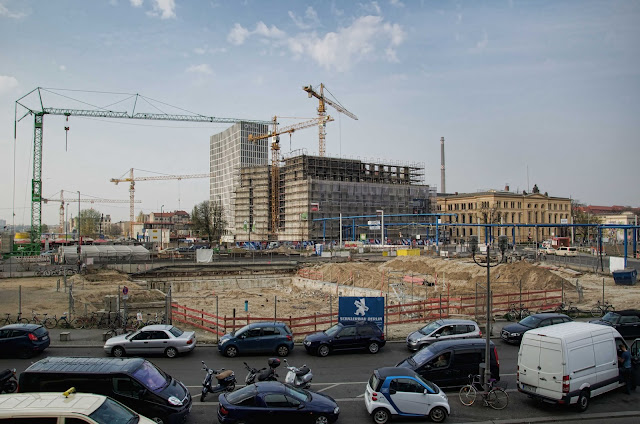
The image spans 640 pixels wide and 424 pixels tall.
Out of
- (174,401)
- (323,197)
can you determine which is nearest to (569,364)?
(174,401)

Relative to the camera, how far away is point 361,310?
65.9ft

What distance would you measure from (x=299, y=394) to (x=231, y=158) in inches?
6370

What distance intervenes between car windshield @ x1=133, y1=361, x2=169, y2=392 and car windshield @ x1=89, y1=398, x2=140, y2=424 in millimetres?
2301

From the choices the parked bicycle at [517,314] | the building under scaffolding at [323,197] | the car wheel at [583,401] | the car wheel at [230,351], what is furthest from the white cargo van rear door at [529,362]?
the building under scaffolding at [323,197]

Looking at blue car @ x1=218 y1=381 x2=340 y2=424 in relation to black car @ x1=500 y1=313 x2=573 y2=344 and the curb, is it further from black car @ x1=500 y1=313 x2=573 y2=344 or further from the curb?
black car @ x1=500 y1=313 x2=573 y2=344

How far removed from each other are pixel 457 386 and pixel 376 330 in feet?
16.7

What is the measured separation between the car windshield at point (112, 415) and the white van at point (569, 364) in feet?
32.5

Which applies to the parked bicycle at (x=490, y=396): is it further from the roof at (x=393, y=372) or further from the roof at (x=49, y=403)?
the roof at (x=49, y=403)

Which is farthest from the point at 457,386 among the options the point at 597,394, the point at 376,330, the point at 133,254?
the point at 133,254

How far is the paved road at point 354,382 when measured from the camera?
37.8 ft

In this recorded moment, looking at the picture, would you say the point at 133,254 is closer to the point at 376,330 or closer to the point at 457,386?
the point at 376,330

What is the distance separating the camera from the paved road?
37.8ft

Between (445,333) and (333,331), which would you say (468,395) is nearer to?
(445,333)

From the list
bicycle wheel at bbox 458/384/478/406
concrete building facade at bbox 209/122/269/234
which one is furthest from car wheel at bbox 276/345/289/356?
concrete building facade at bbox 209/122/269/234
